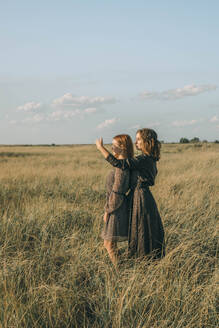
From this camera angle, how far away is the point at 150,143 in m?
3.01

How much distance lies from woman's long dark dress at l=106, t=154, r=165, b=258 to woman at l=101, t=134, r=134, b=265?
94 mm

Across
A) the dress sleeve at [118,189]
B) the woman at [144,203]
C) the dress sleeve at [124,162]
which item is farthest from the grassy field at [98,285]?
the dress sleeve at [124,162]

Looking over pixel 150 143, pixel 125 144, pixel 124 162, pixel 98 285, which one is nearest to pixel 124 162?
pixel 124 162

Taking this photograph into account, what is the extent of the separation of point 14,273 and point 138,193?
1398mm

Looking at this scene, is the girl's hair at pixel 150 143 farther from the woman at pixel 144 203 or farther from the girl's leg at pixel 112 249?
the girl's leg at pixel 112 249

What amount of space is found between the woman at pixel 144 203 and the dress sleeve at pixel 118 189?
3.3 inches

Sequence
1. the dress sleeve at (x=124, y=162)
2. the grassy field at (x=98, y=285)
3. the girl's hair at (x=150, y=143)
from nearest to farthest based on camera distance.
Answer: the grassy field at (x=98, y=285), the dress sleeve at (x=124, y=162), the girl's hair at (x=150, y=143)

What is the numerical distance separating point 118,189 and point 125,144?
0.48 m

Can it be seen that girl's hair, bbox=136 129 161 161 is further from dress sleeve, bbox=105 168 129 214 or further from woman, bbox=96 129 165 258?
dress sleeve, bbox=105 168 129 214

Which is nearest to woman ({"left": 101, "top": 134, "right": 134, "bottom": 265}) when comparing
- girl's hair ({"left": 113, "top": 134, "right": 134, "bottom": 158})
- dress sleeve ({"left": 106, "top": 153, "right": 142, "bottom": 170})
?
girl's hair ({"left": 113, "top": 134, "right": 134, "bottom": 158})

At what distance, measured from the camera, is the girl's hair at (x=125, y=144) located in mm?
3057

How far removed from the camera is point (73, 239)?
346 cm

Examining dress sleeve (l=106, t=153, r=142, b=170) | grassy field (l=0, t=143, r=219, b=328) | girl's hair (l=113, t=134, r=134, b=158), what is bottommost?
grassy field (l=0, t=143, r=219, b=328)

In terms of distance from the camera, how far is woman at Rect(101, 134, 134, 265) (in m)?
3.03
